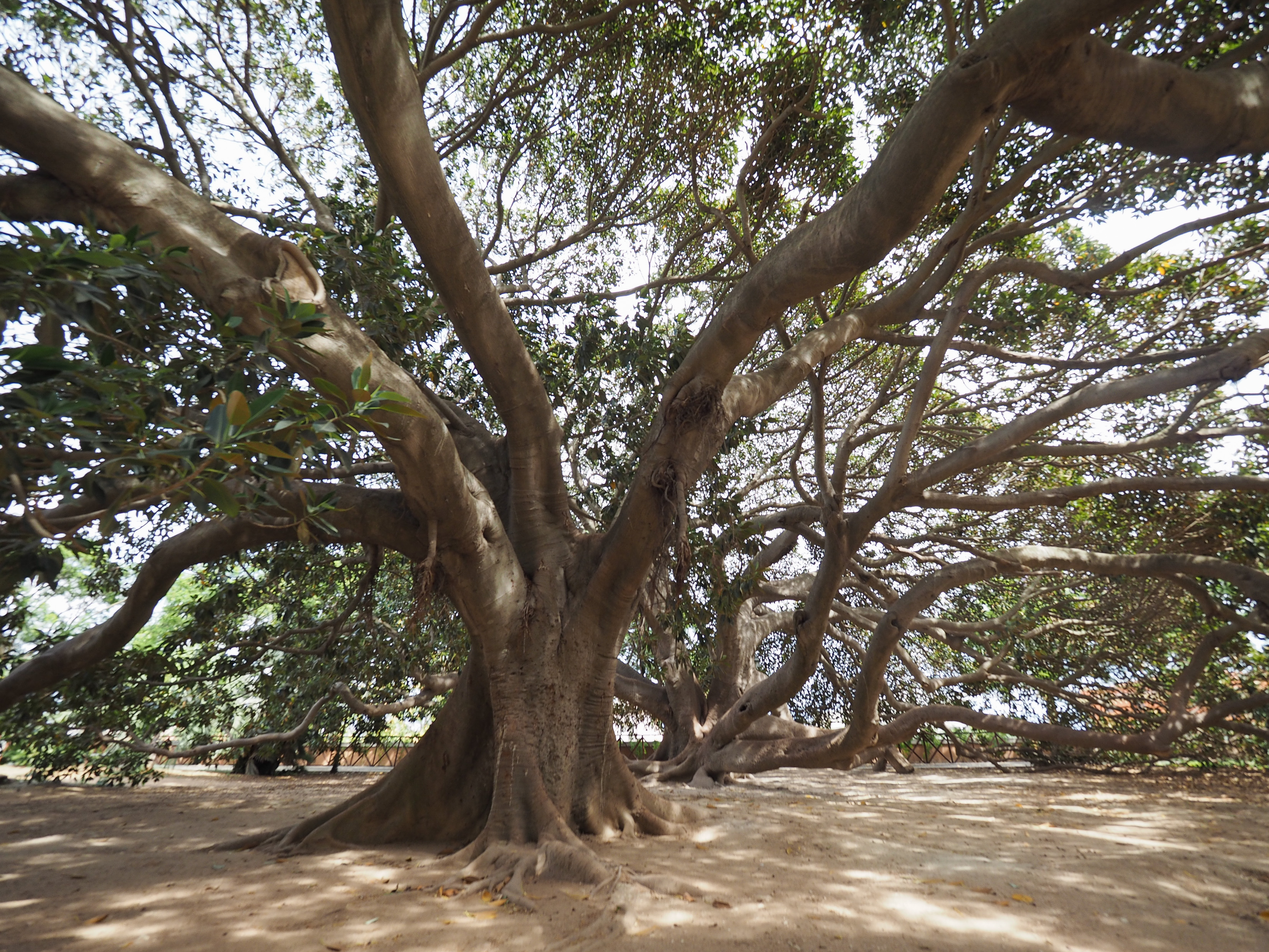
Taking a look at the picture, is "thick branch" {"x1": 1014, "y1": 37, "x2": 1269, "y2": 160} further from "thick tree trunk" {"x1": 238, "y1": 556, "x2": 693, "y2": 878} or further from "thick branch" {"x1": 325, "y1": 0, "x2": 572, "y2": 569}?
"thick tree trunk" {"x1": 238, "y1": 556, "x2": 693, "y2": 878}

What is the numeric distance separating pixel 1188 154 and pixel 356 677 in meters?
8.86

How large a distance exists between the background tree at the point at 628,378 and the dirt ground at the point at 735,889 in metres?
0.58

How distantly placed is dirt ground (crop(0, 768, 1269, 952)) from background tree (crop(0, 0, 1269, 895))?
58cm

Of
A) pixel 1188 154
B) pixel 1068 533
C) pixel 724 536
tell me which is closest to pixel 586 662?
pixel 724 536

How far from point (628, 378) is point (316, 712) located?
5.17 meters

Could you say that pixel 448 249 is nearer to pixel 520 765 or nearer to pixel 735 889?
pixel 520 765

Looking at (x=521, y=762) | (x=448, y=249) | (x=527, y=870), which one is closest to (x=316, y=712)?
(x=521, y=762)

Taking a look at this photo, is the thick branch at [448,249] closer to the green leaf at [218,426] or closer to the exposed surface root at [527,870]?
the exposed surface root at [527,870]

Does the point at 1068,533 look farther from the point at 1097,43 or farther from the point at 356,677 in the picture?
the point at 356,677

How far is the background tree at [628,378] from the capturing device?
287 cm

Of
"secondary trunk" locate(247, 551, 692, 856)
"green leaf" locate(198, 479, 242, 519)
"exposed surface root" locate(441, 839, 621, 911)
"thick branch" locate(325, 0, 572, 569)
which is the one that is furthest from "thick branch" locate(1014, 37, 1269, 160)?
"exposed surface root" locate(441, 839, 621, 911)

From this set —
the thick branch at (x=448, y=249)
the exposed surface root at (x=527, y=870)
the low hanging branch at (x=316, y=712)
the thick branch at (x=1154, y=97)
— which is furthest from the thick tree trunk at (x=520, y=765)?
the thick branch at (x=1154, y=97)

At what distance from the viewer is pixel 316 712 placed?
7.93 metres

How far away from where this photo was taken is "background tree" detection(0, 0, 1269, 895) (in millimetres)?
2867
